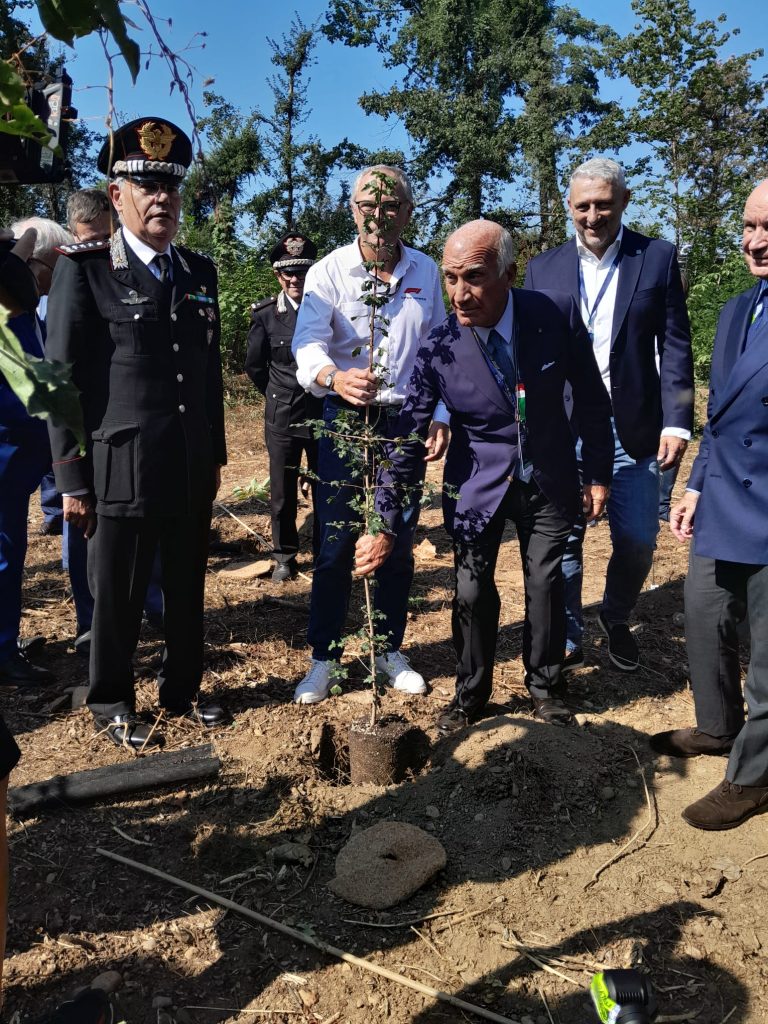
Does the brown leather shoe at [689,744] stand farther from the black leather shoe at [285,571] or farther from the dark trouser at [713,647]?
the black leather shoe at [285,571]

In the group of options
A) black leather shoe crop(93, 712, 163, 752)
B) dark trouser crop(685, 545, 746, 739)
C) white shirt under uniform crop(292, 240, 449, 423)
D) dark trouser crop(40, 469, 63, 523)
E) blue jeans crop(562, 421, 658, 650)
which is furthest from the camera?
dark trouser crop(40, 469, 63, 523)

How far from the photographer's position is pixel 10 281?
317 cm

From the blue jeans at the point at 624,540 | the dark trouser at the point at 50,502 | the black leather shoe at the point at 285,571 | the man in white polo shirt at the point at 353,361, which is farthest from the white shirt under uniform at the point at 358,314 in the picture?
the dark trouser at the point at 50,502

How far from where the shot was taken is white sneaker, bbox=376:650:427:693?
414cm

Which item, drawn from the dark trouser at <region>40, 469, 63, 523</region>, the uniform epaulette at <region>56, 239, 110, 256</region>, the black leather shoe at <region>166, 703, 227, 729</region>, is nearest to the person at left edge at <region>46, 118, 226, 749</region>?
the uniform epaulette at <region>56, 239, 110, 256</region>

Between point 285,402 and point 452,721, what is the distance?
9.33 ft

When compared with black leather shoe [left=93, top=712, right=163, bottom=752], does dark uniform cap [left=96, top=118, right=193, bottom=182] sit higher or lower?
higher

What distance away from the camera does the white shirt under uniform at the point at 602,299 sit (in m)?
4.04

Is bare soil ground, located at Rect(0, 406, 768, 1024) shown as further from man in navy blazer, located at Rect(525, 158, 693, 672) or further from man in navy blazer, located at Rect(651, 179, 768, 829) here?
man in navy blazer, located at Rect(525, 158, 693, 672)

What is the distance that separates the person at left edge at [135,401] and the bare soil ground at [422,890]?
59 cm

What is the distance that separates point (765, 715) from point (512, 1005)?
128 centimetres

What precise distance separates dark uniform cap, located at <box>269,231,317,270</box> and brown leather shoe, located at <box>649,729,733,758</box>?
3840 millimetres

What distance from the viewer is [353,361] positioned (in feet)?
12.9

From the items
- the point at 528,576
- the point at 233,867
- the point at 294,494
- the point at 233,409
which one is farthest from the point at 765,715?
the point at 233,409
